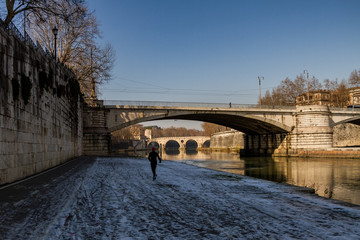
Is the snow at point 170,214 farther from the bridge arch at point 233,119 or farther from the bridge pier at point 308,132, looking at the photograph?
the bridge pier at point 308,132

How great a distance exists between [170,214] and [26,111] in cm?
833

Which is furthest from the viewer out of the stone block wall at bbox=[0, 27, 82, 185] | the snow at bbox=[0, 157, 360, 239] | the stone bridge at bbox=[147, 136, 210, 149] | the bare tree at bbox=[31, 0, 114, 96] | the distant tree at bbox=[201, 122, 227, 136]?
the stone bridge at bbox=[147, 136, 210, 149]

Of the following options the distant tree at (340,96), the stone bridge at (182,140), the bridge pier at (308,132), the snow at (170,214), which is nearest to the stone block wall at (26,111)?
the snow at (170,214)

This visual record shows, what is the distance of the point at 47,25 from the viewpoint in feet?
99.2

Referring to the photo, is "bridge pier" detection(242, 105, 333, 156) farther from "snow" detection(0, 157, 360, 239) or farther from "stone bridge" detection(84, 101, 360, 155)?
"snow" detection(0, 157, 360, 239)

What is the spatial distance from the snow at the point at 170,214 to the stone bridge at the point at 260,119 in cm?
2765

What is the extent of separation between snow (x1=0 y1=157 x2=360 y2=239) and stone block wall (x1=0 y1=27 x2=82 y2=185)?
5.71ft

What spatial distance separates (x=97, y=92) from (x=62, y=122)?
2199 cm

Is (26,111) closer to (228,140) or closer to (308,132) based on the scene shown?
(308,132)

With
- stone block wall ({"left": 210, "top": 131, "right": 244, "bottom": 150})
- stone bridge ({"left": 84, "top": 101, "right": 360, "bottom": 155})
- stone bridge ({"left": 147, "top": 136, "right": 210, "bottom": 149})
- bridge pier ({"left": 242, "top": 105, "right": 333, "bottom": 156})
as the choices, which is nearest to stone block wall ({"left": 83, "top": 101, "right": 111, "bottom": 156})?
stone bridge ({"left": 84, "top": 101, "right": 360, "bottom": 155})

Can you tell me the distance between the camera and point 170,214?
6.21 metres

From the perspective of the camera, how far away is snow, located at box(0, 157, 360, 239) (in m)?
4.88

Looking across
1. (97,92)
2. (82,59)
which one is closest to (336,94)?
(97,92)

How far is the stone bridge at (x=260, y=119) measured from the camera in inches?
1446
